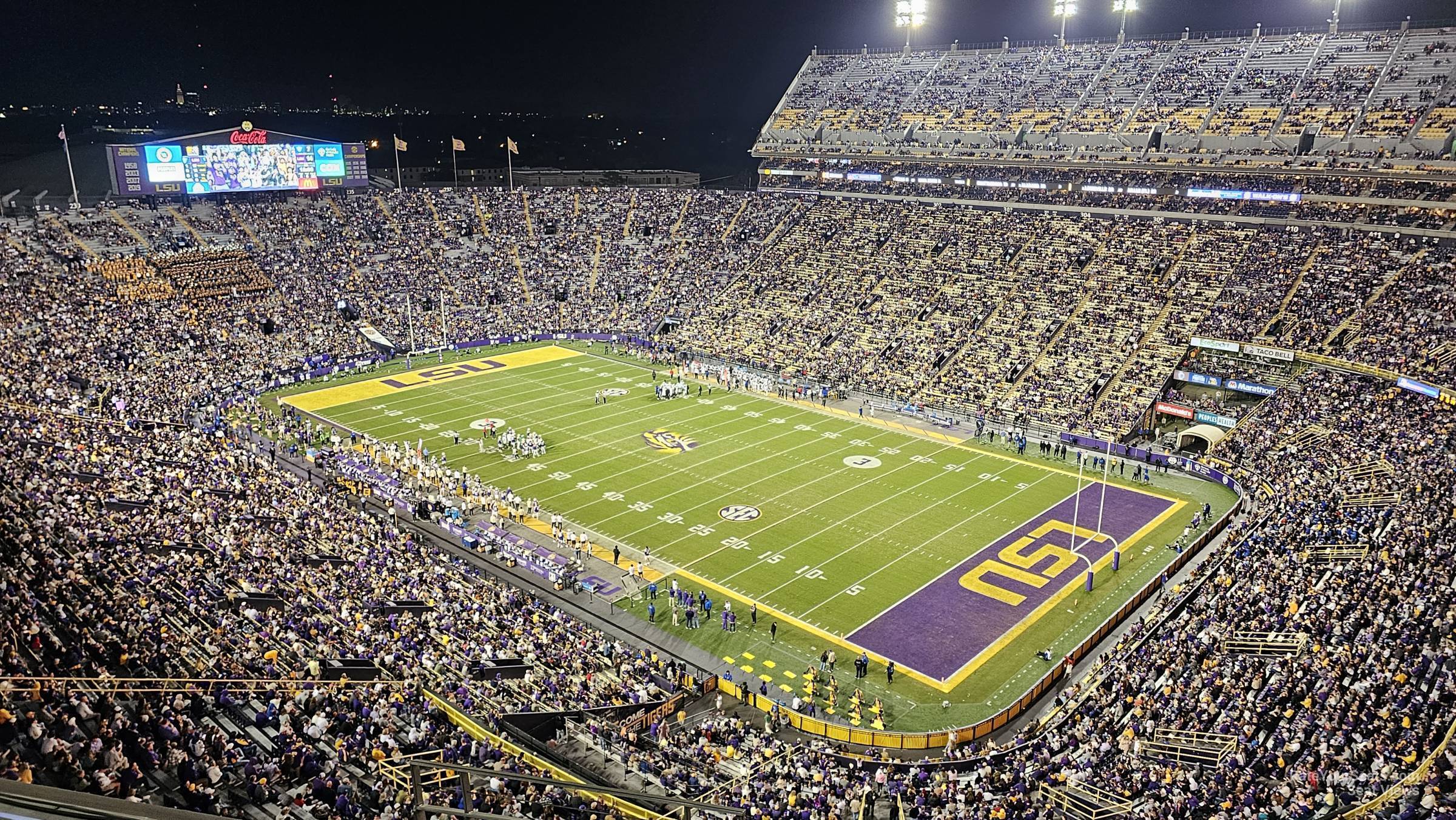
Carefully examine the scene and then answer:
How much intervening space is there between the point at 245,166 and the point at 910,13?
49515 millimetres

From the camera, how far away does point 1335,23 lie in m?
58.5

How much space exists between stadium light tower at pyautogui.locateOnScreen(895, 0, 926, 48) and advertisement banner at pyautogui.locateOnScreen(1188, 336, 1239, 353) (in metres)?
41.6

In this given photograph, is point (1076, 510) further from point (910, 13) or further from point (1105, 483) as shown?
point (910, 13)

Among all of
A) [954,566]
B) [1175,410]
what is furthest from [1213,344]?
[954,566]

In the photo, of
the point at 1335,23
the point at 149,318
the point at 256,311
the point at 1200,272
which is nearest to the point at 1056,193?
the point at 1200,272

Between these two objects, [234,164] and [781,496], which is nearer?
Result: [781,496]

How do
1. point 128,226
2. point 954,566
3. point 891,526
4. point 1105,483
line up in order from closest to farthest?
point 954,566, point 1105,483, point 891,526, point 128,226

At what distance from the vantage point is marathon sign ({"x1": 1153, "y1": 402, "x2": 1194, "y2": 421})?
40812 millimetres

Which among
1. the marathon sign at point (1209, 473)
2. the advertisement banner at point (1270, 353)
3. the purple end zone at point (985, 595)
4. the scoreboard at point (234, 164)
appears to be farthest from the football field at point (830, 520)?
the scoreboard at point (234, 164)

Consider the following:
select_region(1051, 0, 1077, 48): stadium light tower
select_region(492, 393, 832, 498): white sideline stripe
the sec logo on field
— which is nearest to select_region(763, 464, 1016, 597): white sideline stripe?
the sec logo on field

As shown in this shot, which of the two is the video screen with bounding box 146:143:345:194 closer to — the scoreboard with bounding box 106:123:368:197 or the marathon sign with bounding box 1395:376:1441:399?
the scoreboard with bounding box 106:123:368:197

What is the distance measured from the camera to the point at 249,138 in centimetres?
6281

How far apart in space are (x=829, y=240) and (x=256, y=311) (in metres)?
35.4

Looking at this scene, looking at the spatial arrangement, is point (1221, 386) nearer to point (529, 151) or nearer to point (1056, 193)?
point (1056, 193)
